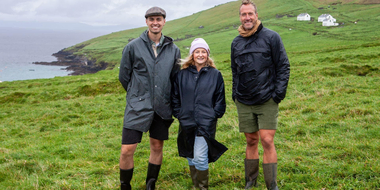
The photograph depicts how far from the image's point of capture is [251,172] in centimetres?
527

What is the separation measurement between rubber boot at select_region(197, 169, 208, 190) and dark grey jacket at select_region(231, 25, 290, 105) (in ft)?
4.83

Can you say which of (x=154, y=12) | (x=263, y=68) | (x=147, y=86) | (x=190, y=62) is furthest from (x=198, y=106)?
(x=154, y=12)

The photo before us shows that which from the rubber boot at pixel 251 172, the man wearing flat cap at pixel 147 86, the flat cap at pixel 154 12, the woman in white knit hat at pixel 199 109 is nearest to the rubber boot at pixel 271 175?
the rubber boot at pixel 251 172

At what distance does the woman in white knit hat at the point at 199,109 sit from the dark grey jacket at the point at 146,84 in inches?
9.1

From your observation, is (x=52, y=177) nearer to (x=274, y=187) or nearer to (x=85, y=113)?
(x=274, y=187)

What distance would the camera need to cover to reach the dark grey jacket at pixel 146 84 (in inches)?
194

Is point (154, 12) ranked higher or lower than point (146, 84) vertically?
higher

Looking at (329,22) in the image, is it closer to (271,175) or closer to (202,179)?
(271,175)

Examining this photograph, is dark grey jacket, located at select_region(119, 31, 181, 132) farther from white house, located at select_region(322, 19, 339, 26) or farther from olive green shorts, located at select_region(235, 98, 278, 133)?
white house, located at select_region(322, 19, 339, 26)

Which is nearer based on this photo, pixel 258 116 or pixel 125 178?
pixel 258 116

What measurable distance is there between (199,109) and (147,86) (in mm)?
1022

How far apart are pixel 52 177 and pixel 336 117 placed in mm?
8800

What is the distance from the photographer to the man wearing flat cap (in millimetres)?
4926

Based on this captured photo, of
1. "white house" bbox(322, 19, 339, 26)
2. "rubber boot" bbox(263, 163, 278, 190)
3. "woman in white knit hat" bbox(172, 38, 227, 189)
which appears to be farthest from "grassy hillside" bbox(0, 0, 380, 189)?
"white house" bbox(322, 19, 339, 26)
